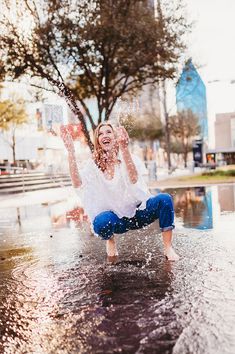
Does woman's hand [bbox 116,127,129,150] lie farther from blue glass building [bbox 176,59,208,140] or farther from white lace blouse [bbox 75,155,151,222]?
blue glass building [bbox 176,59,208,140]

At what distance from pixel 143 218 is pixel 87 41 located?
17.3 m

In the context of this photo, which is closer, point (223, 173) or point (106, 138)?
point (106, 138)

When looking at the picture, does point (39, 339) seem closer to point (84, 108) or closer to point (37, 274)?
point (37, 274)

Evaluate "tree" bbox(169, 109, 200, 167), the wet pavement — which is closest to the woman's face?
the wet pavement

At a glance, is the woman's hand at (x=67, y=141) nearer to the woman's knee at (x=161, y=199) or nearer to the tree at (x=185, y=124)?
the woman's knee at (x=161, y=199)

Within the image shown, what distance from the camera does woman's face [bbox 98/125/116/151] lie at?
4.52 metres

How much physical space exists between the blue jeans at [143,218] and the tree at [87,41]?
15.0m

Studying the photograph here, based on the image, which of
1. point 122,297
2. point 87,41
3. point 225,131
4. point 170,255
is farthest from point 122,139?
point 225,131

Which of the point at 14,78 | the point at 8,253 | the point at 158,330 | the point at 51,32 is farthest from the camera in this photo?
the point at 14,78

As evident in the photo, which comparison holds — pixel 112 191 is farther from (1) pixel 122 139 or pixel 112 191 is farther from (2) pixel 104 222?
(1) pixel 122 139

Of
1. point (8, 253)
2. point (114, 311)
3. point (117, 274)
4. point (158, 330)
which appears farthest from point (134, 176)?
point (8, 253)

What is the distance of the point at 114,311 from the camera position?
10.1ft

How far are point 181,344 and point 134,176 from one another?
7.29ft

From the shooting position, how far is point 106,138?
4527 millimetres
